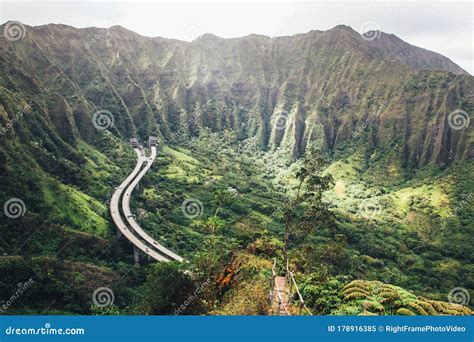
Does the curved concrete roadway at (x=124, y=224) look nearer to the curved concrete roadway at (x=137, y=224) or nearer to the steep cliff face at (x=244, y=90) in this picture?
the curved concrete roadway at (x=137, y=224)

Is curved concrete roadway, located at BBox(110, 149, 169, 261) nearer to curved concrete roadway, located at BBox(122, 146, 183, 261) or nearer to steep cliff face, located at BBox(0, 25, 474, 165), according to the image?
curved concrete roadway, located at BBox(122, 146, 183, 261)

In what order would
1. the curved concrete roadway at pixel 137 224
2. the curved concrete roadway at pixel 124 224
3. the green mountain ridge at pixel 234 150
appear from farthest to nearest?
the curved concrete roadway at pixel 137 224 < the curved concrete roadway at pixel 124 224 < the green mountain ridge at pixel 234 150

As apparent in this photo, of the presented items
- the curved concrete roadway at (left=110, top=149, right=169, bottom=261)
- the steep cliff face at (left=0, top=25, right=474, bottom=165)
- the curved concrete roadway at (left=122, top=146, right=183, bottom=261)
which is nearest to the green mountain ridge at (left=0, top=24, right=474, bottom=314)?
the steep cliff face at (left=0, top=25, right=474, bottom=165)

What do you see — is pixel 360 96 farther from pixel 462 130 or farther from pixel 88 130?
pixel 88 130

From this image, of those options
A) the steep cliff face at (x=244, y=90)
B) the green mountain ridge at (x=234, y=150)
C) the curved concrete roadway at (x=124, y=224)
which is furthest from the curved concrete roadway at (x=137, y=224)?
the steep cliff face at (x=244, y=90)

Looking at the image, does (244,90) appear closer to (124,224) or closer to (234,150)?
(234,150)

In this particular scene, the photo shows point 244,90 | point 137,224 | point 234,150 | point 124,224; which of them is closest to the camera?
point 124,224

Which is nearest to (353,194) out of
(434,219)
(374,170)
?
(374,170)

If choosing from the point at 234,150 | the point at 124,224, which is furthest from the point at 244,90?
the point at 124,224
